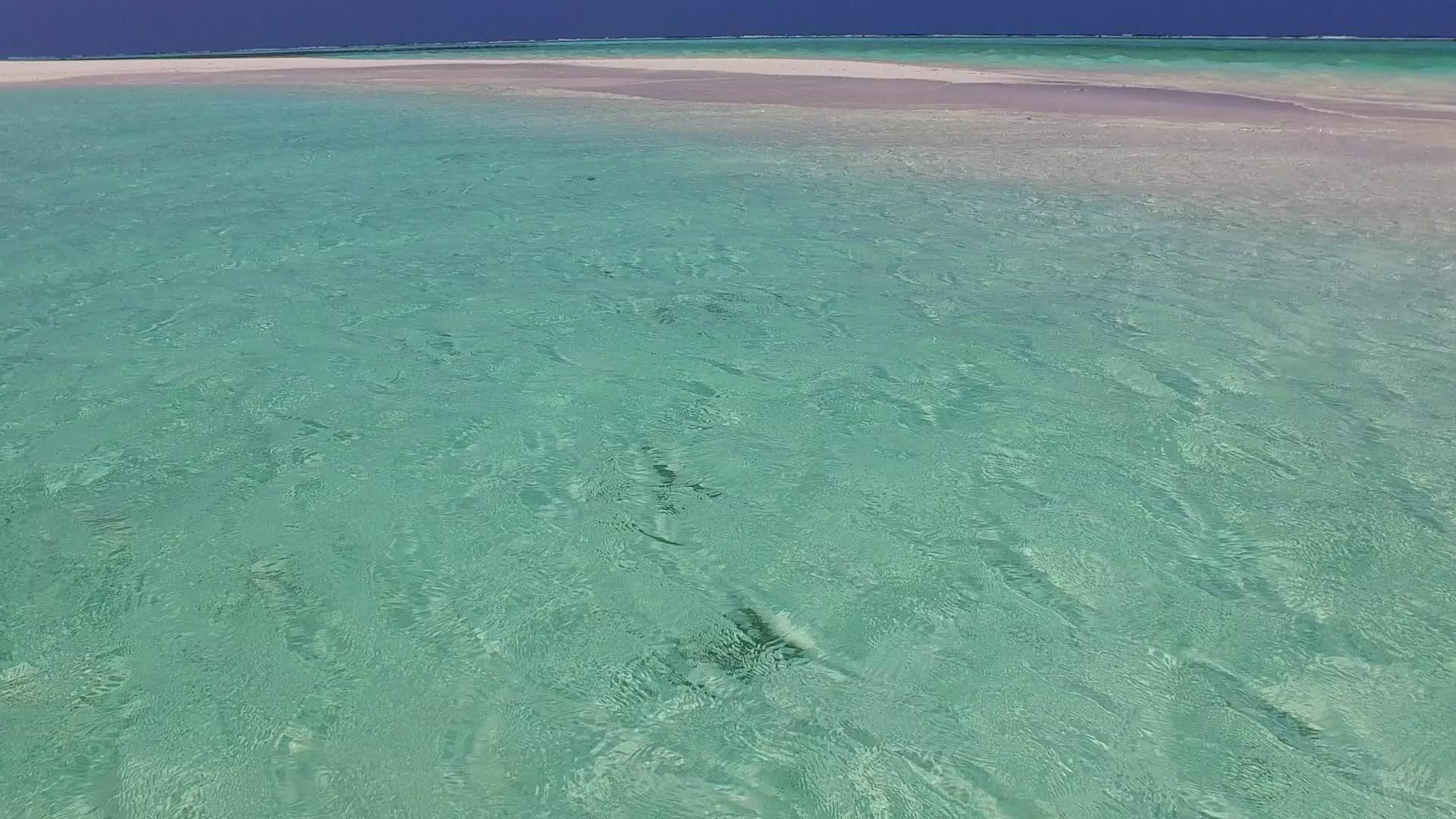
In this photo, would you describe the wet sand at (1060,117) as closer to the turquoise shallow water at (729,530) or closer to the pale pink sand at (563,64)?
the pale pink sand at (563,64)

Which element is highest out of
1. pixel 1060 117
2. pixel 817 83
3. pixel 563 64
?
pixel 1060 117

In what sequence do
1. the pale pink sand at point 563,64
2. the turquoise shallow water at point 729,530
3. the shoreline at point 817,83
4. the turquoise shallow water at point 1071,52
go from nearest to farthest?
the turquoise shallow water at point 729,530
the shoreline at point 817,83
the pale pink sand at point 563,64
the turquoise shallow water at point 1071,52

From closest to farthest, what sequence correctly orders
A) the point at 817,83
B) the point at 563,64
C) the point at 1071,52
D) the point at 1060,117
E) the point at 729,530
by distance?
the point at 729,530, the point at 1060,117, the point at 817,83, the point at 563,64, the point at 1071,52

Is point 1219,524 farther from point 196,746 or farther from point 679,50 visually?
point 679,50

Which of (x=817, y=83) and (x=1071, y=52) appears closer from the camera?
(x=817, y=83)

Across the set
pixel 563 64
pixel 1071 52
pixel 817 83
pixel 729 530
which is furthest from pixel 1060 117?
pixel 1071 52

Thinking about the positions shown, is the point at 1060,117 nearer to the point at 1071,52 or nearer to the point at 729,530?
the point at 729,530

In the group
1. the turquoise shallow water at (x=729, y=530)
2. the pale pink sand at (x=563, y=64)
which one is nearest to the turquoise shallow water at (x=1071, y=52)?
the pale pink sand at (x=563, y=64)
